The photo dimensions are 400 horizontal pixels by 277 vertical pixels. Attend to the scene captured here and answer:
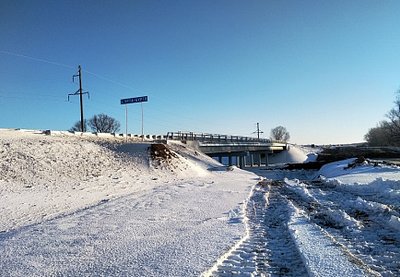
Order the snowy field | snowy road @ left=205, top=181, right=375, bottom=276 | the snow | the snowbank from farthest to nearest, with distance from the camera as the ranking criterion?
the snowbank → the snowy field → snowy road @ left=205, top=181, right=375, bottom=276 → the snow

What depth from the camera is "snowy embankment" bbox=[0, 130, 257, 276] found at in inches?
260

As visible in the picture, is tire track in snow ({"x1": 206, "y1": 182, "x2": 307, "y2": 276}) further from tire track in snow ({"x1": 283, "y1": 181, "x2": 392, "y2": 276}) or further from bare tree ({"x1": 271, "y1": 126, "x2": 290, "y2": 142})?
bare tree ({"x1": 271, "y1": 126, "x2": 290, "y2": 142})

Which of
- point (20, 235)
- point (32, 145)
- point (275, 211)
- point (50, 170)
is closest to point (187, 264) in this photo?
point (20, 235)

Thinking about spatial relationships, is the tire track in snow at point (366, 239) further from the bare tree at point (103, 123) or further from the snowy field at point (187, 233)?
the bare tree at point (103, 123)

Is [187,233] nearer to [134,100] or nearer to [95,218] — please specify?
[95,218]

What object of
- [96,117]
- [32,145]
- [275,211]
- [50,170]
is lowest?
[275,211]

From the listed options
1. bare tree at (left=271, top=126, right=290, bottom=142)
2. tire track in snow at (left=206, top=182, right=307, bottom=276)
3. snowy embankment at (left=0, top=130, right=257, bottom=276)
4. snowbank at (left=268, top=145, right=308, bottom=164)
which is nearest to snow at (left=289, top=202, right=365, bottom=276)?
tire track in snow at (left=206, top=182, right=307, bottom=276)

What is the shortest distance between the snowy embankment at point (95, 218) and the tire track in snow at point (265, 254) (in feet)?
1.05

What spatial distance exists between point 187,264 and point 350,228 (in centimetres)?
448

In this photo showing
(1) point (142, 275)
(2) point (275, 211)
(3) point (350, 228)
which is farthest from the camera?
(2) point (275, 211)

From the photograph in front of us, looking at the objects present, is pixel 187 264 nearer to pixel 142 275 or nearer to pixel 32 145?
pixel 142 275

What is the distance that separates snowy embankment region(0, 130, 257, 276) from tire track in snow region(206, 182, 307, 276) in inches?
12.6

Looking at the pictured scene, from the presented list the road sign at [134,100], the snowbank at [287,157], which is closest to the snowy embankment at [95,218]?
the road sign at [134,100]

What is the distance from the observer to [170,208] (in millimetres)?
13148
